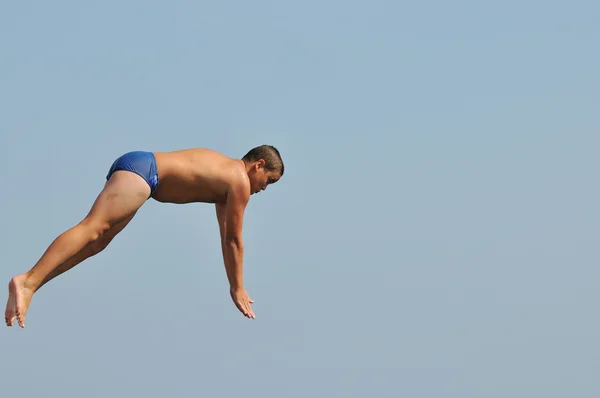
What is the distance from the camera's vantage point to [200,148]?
13.4 m

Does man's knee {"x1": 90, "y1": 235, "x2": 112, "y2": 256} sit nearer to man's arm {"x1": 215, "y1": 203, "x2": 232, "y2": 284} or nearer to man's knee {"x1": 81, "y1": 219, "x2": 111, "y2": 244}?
man's knee {"x1": 81, "y1": 219, "x2": 111, "y2": 244}

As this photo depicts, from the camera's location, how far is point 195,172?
43.2ft

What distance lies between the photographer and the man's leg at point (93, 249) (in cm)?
1268

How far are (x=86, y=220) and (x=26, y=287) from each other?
100 cm

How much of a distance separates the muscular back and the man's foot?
204 cm

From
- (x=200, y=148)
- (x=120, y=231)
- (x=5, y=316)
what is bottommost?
(x=5, y=316)

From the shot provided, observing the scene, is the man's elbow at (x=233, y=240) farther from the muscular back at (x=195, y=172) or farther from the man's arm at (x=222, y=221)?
the muscular back at (x=195, y=172)

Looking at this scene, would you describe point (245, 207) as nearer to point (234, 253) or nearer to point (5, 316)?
point (234, 253)

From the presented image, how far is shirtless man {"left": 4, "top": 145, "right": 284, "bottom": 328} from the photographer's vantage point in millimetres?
12562

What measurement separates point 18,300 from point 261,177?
10.6 ft

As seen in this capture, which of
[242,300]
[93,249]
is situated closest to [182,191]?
[93,249]

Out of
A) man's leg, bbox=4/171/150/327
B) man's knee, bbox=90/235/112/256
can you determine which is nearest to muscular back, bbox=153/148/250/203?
man's leg, bbox=4/171/150/327

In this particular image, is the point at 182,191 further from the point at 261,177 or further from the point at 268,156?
the point at 268,156

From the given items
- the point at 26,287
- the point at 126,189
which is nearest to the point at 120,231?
the point at 126,189
